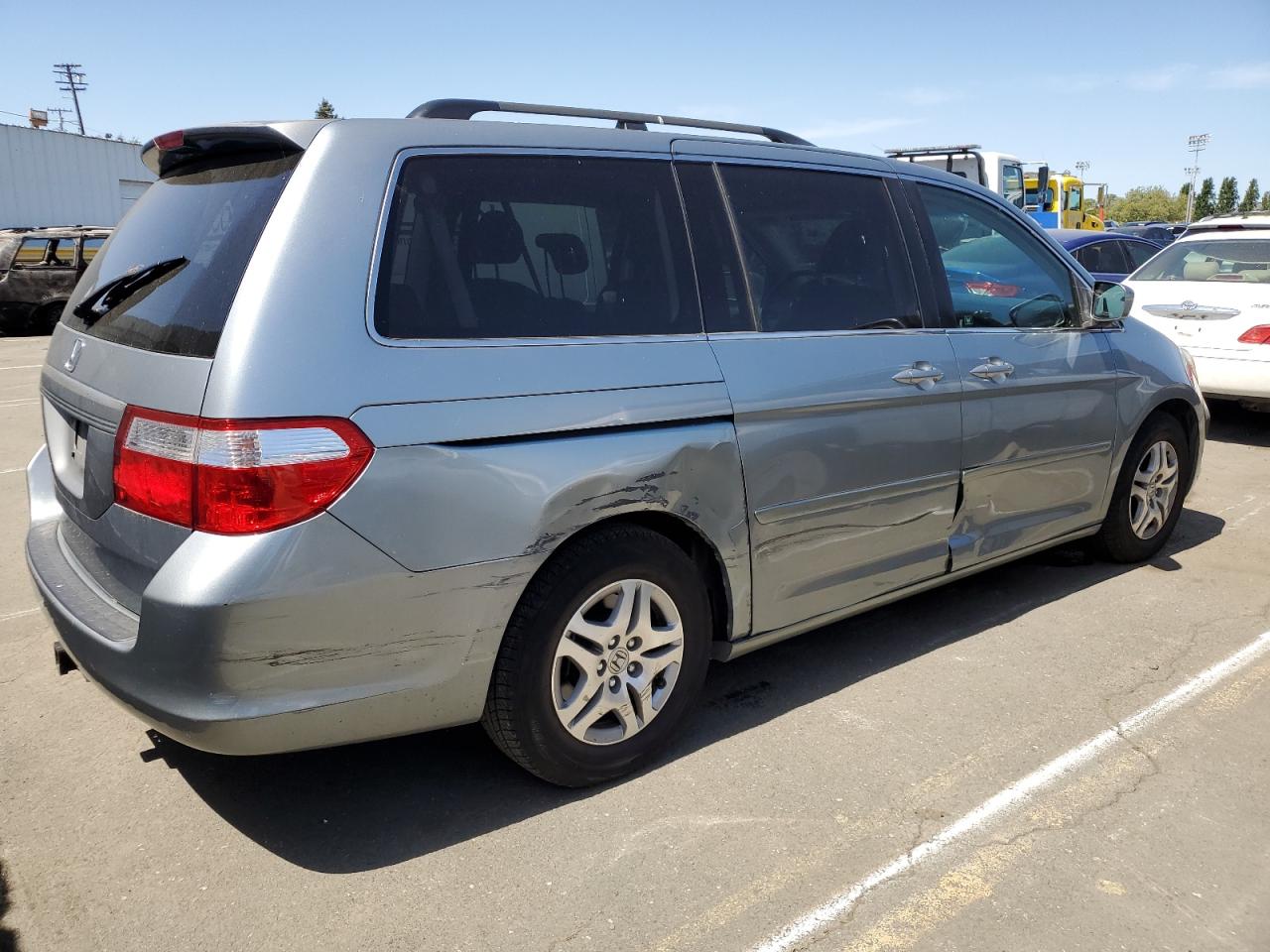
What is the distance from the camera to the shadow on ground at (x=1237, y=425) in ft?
28.0

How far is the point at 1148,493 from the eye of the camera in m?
5.04

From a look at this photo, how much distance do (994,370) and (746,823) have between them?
82.8 inches

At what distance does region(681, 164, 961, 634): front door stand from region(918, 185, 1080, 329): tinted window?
29 centimetres

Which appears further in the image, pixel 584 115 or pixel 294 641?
pixel 584 115

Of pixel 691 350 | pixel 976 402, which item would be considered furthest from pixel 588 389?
pixel 976 402

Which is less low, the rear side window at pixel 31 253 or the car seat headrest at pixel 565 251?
the car seat headrest at pixel 565 251

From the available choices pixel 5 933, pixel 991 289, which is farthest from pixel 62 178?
pixel 5 933

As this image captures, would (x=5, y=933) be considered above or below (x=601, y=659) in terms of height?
below

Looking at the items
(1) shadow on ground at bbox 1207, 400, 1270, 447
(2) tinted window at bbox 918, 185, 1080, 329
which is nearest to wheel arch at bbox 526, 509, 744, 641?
(2) tinted window at bbox 918, 185, 1080, 329

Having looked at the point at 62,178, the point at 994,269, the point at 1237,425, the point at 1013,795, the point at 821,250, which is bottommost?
the point at 1237,425

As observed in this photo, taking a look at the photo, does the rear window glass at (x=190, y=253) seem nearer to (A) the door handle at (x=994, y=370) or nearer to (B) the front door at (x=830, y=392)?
(B) the front door at (x=830, y=392)

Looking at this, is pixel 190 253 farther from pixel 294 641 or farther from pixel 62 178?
pixel 62 178

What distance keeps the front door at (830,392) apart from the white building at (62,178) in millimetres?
31336

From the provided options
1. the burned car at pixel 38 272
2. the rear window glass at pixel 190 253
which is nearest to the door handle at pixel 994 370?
the rear window glass at pixel 190 253
